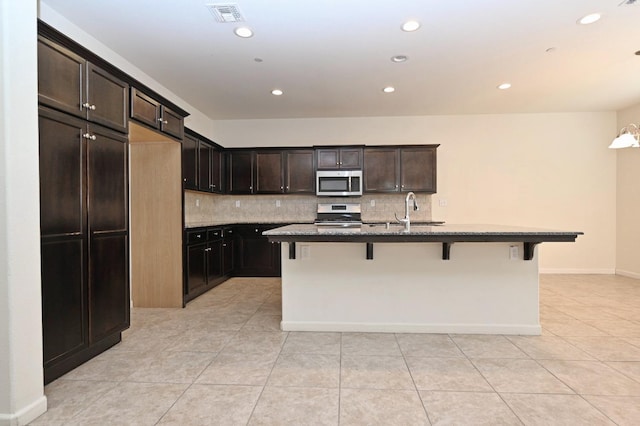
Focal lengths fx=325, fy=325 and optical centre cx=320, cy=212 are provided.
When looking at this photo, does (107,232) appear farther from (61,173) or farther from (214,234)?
(214,234)

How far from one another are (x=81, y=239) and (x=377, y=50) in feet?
10.1

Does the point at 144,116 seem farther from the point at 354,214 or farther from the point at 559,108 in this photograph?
the point at 559,108

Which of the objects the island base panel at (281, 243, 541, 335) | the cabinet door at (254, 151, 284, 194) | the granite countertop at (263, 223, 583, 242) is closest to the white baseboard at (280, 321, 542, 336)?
the island base panel at (281, 243, 541, 335)

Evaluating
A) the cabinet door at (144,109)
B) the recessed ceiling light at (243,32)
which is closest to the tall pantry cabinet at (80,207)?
the cabinet door at (144,109)

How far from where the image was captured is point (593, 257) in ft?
18.2

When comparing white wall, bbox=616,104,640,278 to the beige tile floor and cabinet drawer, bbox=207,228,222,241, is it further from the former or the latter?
cabinet drawer, bbox=207,228,222,241

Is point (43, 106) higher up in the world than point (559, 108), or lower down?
lower down

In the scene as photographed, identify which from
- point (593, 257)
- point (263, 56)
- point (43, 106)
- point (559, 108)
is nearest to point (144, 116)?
point (43, 106)

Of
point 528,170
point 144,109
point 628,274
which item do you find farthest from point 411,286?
point 628,274

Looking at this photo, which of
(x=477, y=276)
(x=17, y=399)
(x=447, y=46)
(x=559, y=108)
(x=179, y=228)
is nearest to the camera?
(x=17, y=399)

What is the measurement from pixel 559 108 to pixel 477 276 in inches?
161

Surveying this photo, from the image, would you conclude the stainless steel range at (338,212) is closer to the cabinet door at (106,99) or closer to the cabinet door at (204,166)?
the cabinet door at (204,166)

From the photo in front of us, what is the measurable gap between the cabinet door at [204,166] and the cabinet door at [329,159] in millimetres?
1756

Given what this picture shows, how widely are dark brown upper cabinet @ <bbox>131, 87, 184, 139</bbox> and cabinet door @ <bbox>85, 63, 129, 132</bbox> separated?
0.57ft
